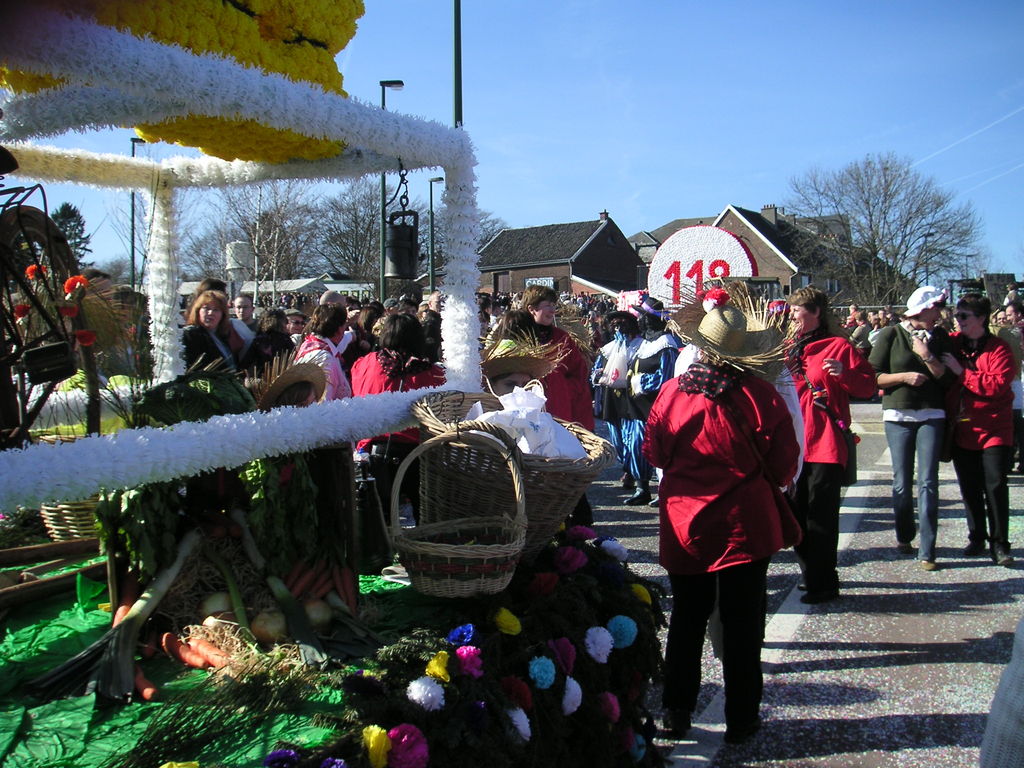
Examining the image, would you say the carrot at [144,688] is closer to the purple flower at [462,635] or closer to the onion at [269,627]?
the onion at [269,627]

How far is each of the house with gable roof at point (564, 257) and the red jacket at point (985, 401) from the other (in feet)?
141

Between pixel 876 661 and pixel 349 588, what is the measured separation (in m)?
3.04

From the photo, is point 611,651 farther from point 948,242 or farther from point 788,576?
point 948,242

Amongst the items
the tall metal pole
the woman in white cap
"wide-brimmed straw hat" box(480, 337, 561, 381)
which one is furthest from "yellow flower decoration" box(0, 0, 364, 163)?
the tall metal pole

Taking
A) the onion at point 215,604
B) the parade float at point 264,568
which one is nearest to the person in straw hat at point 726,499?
the parade float at point 264,568

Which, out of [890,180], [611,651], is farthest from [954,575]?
[890,180]

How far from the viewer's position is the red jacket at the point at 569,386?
5.64m

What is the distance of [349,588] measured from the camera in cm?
249

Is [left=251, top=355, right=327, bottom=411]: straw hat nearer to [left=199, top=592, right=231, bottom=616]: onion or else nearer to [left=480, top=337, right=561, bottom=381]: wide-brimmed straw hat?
[left=199, top=592, right=231, bottom=616]: onion

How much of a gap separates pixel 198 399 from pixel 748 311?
2500 mm

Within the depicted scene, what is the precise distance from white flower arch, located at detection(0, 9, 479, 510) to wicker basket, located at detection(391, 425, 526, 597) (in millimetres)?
366

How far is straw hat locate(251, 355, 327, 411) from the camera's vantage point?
2.63 metres

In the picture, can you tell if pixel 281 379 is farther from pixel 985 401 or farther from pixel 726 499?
pixel 985 401

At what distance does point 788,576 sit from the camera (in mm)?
5445
